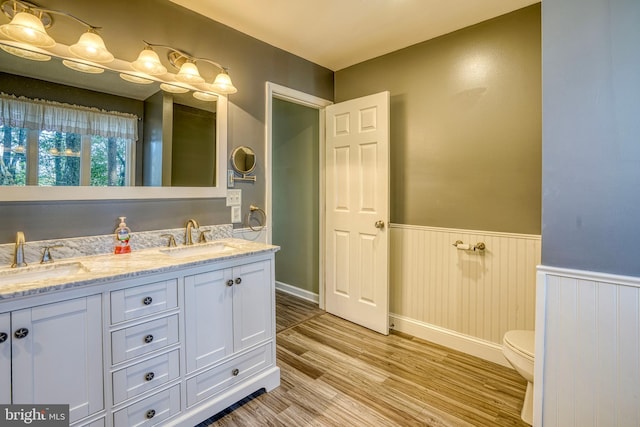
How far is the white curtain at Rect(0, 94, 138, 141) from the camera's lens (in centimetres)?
148

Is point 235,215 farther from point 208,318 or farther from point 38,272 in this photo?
point 38,272

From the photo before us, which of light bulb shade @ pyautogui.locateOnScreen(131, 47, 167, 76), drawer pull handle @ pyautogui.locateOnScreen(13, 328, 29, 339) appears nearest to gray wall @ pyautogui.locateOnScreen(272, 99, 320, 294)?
light bulb shade @ pyautogui.locateOnScreen(131, 47, 167, 76)

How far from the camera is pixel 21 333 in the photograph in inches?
44.1

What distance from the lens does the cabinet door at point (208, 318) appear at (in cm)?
157

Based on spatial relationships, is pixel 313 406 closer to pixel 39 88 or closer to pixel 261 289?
pixel 261 289

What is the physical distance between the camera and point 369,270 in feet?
9.16

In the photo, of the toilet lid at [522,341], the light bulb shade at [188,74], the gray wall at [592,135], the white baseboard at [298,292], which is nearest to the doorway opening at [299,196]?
the white baseboard at [298,292]

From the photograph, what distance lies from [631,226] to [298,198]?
2.79m

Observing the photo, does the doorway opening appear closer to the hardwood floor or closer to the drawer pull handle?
the hardwood floor

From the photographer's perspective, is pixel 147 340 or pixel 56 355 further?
pixel 147 340

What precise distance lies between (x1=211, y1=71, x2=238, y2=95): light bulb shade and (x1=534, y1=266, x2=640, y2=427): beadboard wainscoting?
2.15 metres

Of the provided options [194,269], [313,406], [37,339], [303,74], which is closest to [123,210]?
[194,269]

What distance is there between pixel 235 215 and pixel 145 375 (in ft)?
3.97

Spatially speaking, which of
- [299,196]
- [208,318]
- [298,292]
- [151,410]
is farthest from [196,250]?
[298,292]
